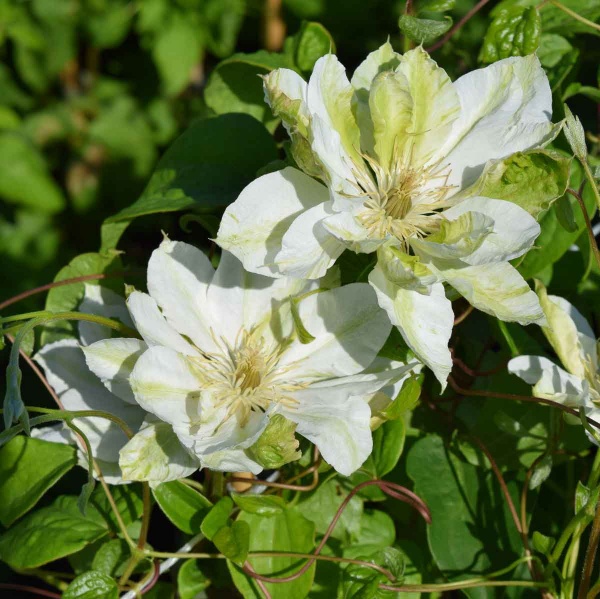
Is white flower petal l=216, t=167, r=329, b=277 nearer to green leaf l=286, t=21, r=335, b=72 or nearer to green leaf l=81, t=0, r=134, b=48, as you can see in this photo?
green leaf l=286, t=21, r=335, b=72

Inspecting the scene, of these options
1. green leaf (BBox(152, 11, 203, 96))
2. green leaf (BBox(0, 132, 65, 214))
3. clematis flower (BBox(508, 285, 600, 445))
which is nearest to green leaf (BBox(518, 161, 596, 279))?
clematis flower (BBox(508, 285, 600, 445))

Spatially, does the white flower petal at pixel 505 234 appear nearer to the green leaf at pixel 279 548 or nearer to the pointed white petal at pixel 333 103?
the pointed white petal at pixel 333 103

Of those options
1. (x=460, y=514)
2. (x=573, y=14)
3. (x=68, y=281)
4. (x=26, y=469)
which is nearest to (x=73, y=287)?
(x=68, y=281)

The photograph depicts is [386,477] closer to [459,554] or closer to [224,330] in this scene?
[459,554]

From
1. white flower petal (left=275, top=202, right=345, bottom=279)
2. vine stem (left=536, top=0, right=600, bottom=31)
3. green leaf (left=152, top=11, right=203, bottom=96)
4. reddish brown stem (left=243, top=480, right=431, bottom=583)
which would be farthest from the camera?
green leaf (left=152, top=11, right=203, bottom=96)

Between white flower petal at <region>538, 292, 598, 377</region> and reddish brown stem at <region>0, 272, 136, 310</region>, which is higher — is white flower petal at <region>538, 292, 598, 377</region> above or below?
below

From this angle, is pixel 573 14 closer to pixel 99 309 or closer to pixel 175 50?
pixel 99 309
